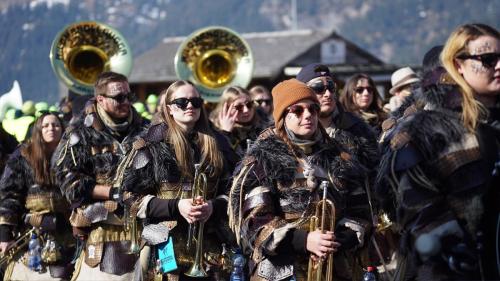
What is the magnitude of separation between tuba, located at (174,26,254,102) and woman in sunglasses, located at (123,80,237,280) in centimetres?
681

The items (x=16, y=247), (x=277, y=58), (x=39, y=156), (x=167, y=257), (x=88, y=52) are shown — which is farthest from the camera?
(x=277, y=58)

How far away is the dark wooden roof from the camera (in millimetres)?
47969

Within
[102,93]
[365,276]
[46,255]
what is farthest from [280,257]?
[46,255]

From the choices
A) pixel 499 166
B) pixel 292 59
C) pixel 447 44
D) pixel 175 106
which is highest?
pixel 292 59

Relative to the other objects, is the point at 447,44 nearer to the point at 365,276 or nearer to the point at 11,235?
the point at 365,276

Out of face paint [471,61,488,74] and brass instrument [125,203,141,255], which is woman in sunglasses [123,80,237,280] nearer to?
brass instrument [125,203,141,255]

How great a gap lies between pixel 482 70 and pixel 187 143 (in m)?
3.15

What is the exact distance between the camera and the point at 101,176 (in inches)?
377

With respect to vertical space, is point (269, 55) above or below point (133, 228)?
above

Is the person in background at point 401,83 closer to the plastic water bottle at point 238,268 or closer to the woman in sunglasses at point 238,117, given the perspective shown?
the woman in sunglasses at point 238,117

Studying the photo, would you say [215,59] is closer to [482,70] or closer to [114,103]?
[114,103]

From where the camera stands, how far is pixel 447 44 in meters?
5.87

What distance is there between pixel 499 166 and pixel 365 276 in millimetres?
2457

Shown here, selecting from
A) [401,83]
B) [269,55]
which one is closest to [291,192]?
[401,83]
